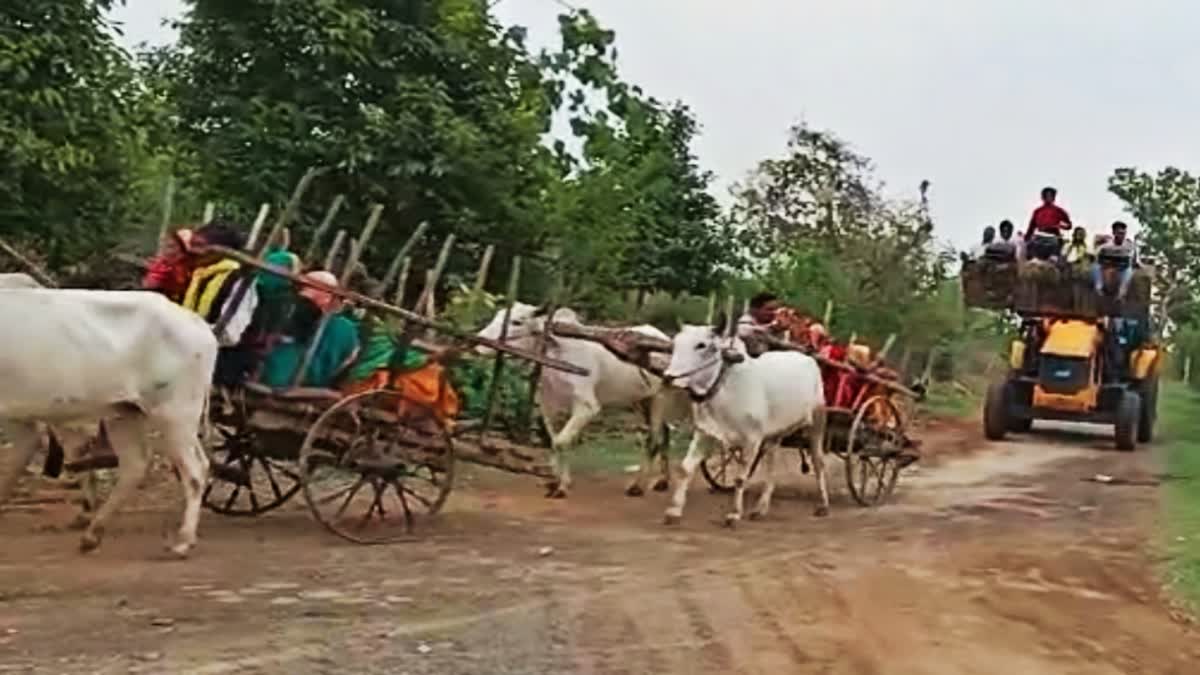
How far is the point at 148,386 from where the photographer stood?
10.6m

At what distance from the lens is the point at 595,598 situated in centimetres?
1009

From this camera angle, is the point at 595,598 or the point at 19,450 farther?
the point at 19,450

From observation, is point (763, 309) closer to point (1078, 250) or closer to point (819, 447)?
point (819, 447)

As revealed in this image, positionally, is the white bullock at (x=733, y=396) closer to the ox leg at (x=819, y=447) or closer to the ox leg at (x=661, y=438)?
the ox leg at (x=819, y=447)

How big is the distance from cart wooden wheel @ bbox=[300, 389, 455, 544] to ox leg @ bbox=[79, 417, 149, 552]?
1.08 metres

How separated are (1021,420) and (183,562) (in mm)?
15776

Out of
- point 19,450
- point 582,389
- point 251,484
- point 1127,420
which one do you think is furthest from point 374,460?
point 1127,420

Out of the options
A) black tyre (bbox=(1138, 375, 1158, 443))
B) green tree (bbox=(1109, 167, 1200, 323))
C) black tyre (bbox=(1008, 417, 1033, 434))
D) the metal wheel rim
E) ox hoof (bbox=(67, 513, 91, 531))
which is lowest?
ox hoof (bbox=(67, 513, 91, 531))

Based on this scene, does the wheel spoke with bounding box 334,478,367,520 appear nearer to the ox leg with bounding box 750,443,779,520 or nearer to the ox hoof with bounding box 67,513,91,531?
the ox hoof with bounding box 67,513,91,531

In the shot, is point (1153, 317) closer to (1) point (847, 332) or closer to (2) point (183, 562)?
(1) point (847, 332)

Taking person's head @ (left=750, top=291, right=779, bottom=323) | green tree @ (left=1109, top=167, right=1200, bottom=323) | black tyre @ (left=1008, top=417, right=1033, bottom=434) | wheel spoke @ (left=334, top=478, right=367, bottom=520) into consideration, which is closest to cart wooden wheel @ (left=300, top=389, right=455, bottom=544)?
wheel spoke @ (left=334, top=478, right=367, bottom=520)

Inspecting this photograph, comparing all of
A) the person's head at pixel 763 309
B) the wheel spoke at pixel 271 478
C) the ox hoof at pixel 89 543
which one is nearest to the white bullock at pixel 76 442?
the ox hoof at pixel 89 543

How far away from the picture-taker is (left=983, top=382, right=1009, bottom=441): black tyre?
23594mm

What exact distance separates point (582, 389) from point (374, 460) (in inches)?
144
